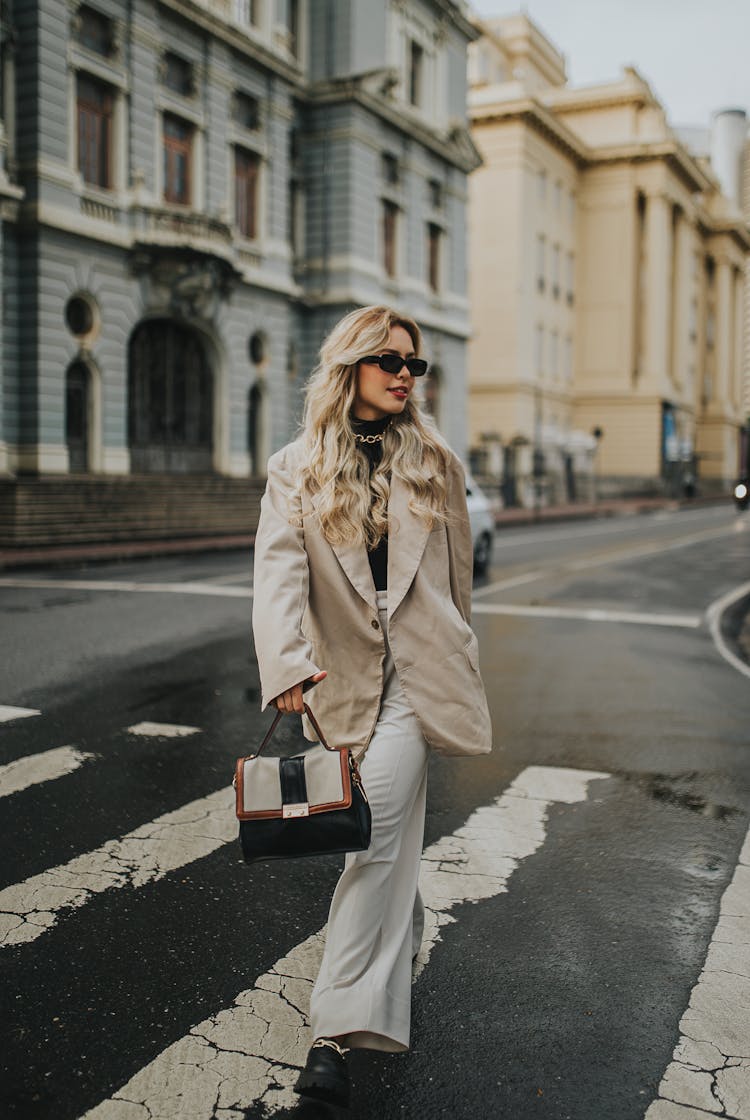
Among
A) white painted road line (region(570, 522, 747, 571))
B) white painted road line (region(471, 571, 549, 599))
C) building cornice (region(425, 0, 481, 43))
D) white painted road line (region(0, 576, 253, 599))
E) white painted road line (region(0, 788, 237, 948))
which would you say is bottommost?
white painted road line (region(0, 788, 237, 948))

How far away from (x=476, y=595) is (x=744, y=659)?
465 cm

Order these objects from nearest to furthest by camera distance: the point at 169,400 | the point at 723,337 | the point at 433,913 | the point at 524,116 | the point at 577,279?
the point at 433,913 < the point at 169,400 < the point at 524,116 < the point at 577,279 < the point at 723,337

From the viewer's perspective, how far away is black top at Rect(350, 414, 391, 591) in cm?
311

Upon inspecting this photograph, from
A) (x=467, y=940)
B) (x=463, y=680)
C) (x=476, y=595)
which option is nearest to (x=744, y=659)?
(x=476, y=595)

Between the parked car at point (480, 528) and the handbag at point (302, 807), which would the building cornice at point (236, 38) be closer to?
the parked car at point (480, 528)

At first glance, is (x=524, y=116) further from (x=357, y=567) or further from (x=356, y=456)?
(x=357, y=567)

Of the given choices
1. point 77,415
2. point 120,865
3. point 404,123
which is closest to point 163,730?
point 120,865

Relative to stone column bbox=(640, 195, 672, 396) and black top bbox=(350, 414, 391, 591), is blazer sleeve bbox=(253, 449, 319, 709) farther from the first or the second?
stone column bbox=(640, 195, 672, 396)

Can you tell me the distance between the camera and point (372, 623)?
3045 millimetres

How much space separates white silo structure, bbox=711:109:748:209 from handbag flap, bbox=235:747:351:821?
154217 mm

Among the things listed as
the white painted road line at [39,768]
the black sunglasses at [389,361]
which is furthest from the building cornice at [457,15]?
the black sunglasses at [389,361]

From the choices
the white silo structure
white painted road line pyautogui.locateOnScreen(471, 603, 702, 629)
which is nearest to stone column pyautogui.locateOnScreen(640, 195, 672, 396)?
white painted road line pyautogui.locateOnScreen(471, 603, 702, 629)

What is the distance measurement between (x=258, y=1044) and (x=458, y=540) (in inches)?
59.0

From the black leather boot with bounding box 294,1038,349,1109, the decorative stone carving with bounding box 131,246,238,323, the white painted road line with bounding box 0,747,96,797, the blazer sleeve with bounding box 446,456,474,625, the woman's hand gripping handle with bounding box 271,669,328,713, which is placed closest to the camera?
the black leather boot with bounding box 294,1038,349,1109
